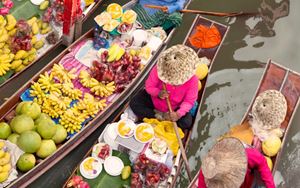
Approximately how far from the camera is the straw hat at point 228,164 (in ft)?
13.7

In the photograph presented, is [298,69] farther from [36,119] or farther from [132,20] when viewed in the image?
[36,119]

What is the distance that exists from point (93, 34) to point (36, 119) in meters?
1.61

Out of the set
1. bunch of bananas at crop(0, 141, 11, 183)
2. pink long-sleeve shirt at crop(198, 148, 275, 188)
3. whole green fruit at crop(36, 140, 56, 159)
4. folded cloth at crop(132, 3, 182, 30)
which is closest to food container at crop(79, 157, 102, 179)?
whole green fruit at crop(36, 140, 56, 159)

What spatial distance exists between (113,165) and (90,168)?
0.84 feet

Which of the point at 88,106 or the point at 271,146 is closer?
the point at 271,146

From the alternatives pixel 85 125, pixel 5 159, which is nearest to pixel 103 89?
pixel 85 125

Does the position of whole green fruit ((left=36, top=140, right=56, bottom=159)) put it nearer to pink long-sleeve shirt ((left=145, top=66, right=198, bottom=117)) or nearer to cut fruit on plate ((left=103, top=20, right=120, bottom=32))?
pink long-sleeve shirt ((left=145, top=66, right=198, bottom=117))

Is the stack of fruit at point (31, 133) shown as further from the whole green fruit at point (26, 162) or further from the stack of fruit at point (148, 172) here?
the stack of fruit at point (148, 172)

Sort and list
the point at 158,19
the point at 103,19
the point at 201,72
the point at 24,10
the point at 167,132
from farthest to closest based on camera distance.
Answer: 1. the point at 158,19
2. the point at 24,10
3. the point at 103,19
4. the point at 201,72
5. the point at 167,132

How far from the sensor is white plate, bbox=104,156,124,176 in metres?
5.48

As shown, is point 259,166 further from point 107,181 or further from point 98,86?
point 98,86

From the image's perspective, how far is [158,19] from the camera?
6.93 meters

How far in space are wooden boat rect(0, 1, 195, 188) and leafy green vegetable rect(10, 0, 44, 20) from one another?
76 cm

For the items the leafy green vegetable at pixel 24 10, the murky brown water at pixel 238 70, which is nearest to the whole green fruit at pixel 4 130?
the murky brown water at pixel 238 70
